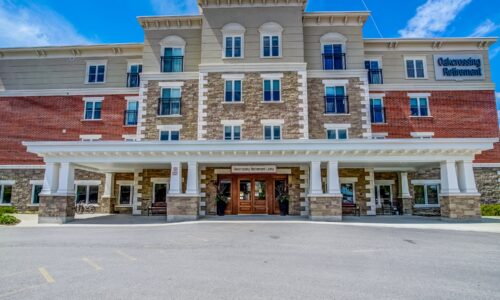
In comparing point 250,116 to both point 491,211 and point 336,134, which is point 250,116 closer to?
point 336,134

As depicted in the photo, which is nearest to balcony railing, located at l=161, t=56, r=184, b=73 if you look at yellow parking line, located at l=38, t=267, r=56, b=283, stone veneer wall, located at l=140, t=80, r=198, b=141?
stone veneer wall, located at l=140, t=80, r=198, b=141

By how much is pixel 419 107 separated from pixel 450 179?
27.1 ft

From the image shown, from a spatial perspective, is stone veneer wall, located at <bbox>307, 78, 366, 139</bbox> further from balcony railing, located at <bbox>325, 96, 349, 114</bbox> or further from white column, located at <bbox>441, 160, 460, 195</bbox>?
white column, located at <bbox>441, 160, 460, 195</bbox>

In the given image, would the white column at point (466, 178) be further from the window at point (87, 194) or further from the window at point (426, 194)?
the window at point (87, 194)

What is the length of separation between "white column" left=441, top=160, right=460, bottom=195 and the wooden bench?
48.0 feet

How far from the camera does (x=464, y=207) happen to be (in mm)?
14695

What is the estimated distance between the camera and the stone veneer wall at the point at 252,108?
18.8 metres

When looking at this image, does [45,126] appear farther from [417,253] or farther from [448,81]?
[448,81]

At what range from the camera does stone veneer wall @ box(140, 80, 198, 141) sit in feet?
64.6

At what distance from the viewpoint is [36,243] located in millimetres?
9391

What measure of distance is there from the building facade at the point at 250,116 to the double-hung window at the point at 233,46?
0.21 feet

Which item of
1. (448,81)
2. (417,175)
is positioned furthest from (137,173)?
(448,81)

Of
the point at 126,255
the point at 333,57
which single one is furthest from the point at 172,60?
the point at 126,255

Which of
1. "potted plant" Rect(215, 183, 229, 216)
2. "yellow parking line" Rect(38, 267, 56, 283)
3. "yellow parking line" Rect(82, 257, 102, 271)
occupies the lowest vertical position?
"yellow parking line" Rect(38, 267, 56, 283)
